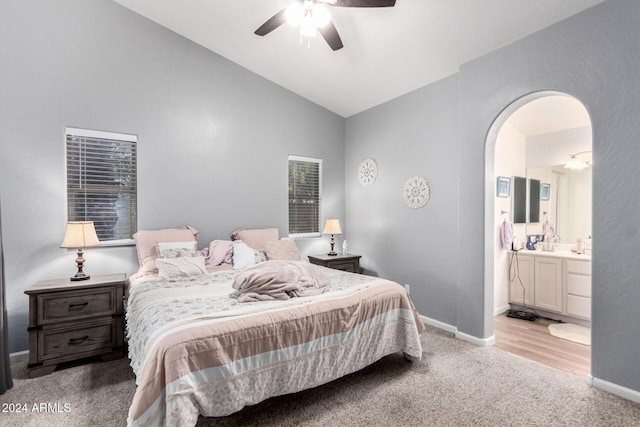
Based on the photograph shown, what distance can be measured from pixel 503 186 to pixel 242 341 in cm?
390

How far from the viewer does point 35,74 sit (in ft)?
9.72

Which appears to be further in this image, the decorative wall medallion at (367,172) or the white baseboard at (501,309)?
the decorative wall medallion at (367,172)

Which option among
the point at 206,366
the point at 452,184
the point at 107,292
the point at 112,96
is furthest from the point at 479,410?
the point at 112,96

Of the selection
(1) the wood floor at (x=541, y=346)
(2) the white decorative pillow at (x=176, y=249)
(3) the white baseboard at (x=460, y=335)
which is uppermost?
(2) the white decorative pillow at (x=176, y=249)

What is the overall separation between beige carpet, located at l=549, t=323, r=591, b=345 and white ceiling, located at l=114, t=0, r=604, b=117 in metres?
3.13

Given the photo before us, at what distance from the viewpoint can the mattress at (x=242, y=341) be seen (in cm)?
165

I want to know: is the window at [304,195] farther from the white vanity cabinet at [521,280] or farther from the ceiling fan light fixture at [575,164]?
the ceiling fan light fixture at [575,164]

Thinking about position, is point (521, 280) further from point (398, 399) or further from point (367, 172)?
point (398, 399)

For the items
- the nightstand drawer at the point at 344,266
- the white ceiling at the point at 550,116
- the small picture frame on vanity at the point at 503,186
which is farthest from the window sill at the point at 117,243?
the white ceiling at the point at 550,116

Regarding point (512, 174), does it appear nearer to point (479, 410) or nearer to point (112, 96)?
point (479, 410)

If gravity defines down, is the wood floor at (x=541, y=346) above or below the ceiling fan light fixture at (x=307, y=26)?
below

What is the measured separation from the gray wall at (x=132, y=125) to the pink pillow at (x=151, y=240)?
0.19 metres

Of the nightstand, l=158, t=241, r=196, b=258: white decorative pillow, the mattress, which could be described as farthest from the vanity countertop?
the nightstand

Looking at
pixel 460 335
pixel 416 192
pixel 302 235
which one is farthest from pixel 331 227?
pixel 460 335
